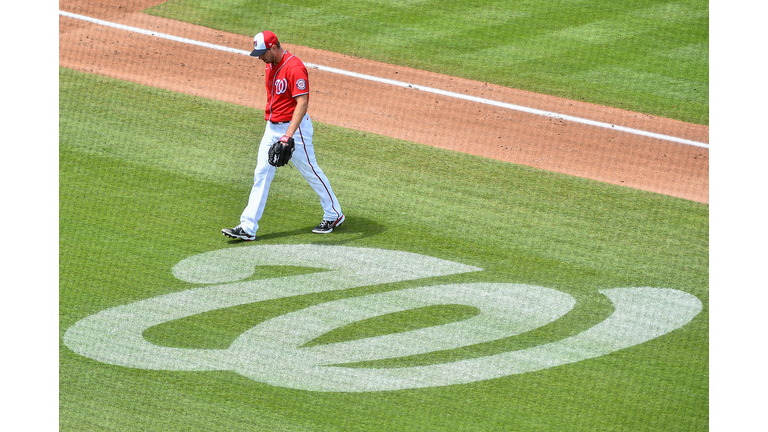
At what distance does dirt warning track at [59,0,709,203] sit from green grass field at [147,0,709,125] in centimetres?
43

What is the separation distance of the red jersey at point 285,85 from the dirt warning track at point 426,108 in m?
2.68

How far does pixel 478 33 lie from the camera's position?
13.5 m

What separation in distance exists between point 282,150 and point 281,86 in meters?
0.56

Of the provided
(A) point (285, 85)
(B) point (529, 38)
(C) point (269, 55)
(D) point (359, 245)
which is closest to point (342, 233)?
(D) point (359, 245)

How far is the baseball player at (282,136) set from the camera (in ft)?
24.4

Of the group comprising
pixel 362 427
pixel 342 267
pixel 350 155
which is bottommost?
pixel 362 427

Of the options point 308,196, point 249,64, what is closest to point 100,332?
point 308,196

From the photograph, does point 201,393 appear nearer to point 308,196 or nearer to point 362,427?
point 362,427

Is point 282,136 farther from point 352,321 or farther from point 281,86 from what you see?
point 352,321

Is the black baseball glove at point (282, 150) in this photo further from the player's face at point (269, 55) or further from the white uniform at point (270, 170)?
the player's face at point (269, 55)

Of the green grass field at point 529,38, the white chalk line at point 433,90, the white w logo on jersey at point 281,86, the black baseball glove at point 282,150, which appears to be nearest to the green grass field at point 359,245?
the black baseball glove at point 282,150

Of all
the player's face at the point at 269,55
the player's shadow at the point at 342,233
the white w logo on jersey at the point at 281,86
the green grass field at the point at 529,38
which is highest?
the green grass field at the point at 529,38

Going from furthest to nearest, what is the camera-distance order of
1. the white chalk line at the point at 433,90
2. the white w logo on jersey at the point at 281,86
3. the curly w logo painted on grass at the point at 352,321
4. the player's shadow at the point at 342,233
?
the white chalk line at the point at 433,90
the player's shadow at the point at 342,233
the white w logo on jersey at the point at 281,86
the curly w logo painted on grass at the point at 352,321

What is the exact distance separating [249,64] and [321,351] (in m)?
6.90
